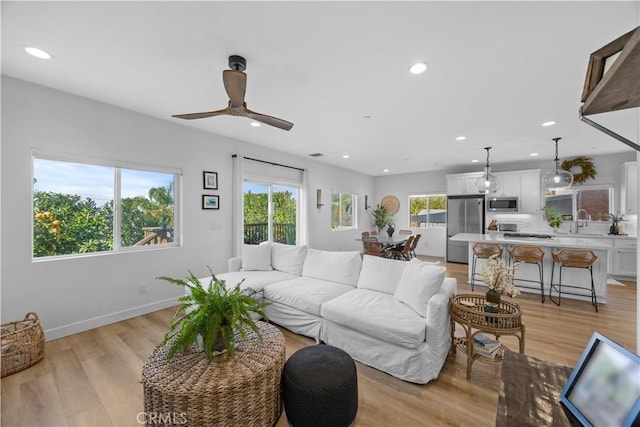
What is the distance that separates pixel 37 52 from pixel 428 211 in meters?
8.50

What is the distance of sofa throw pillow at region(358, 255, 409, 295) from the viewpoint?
2889mm

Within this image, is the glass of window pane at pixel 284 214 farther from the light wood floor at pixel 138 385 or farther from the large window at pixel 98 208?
the light wood floor at pixel 138 385

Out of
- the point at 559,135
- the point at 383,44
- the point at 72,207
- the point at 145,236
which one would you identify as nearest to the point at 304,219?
the point at 145,236

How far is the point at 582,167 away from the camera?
5.91m

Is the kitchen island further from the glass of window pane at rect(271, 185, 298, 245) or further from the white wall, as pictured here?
the white wall

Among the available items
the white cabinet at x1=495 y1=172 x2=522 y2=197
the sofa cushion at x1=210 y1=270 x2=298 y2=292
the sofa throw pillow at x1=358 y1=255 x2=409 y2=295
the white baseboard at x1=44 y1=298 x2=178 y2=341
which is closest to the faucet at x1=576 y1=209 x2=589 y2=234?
the white cabinet at x1=495 y1=172 x2=522 y2=197

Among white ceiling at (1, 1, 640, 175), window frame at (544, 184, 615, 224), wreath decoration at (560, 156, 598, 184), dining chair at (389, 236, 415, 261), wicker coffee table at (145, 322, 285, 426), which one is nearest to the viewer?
wicker coffee table at (145, 322, 285, 426)

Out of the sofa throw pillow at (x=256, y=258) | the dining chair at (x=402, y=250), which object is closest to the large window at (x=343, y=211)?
the dining chair at (x=402, y=250)

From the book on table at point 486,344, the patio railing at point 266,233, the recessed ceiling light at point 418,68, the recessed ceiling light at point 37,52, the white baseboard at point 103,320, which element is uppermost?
the recessed ceiling light at point 37,52

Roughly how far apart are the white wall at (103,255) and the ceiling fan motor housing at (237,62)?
81.0 inches

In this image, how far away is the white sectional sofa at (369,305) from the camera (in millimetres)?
2156

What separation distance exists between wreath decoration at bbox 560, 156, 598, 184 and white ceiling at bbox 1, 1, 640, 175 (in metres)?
2.42

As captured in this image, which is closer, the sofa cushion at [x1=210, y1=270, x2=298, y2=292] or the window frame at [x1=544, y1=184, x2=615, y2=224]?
the sofa cushion at [x1=210, y1=270, x2=298, y2=292]

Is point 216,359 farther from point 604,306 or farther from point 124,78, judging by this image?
point 604,306
